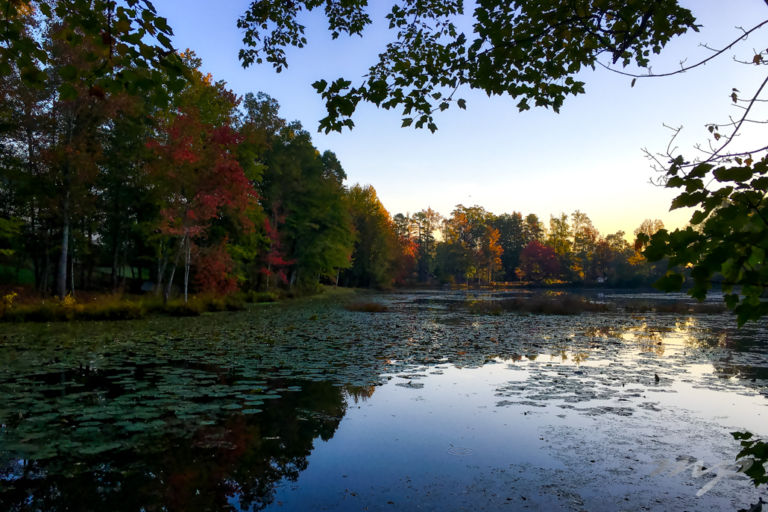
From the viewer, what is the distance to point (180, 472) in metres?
3.85

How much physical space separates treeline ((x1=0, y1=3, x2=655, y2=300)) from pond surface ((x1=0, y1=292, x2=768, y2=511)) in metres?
3.15

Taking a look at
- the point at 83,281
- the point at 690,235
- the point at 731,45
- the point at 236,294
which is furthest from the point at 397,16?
the point at 83,281

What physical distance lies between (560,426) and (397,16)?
562 centimetres

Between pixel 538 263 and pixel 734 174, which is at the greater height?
pixel 538 263

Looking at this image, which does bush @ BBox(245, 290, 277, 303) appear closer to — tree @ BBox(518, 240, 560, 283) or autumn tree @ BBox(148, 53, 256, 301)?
autumn tree @ BBox(148, 53, 256, 301)

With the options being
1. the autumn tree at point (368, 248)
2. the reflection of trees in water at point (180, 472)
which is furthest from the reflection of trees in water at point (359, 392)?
the autumn tree at point (368, 248)

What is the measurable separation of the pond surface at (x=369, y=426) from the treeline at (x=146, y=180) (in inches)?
124

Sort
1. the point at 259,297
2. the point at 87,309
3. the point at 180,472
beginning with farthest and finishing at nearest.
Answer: the point at 259,297
the point at 87,309
the point at 180,472

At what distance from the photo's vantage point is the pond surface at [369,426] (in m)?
3.58

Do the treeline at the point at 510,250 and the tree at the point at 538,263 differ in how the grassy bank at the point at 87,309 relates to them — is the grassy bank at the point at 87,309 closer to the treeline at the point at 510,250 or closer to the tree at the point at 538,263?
the treeline at the point at 510,250

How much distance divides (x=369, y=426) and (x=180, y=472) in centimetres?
220

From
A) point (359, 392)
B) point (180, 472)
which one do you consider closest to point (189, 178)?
point (359, 392)

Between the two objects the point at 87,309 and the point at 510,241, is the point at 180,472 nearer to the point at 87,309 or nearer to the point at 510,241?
the point at 87,309

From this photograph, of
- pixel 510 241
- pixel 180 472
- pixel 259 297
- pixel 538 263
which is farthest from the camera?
pixel 510 241
